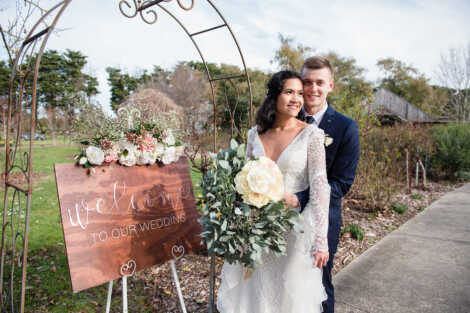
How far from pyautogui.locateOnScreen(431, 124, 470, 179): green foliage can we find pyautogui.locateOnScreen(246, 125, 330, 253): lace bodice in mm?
8943

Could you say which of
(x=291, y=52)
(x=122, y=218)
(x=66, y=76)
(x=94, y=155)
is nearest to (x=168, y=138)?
(x=94, y=155)

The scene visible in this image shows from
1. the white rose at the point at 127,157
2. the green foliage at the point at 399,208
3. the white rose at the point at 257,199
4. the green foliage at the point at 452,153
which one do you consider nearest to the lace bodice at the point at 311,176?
the white rose at the point at 257,199

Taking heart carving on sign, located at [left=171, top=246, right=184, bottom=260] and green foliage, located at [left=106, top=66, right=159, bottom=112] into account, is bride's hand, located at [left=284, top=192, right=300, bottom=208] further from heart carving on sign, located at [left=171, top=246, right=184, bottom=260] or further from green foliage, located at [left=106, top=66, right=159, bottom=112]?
green foliage, located at [left=106, top=66, right=159, bottom=112]

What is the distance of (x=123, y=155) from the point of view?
2164 mm

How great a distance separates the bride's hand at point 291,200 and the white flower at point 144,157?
3.76 feet

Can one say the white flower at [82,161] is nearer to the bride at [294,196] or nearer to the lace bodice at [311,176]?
the bride at [294,196]

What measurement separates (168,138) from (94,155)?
0.59 m

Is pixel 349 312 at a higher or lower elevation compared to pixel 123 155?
lower

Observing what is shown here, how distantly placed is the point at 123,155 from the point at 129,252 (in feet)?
2.40

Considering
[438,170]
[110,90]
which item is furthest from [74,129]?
[110,90]

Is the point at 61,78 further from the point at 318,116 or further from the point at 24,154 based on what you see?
the point at 318,116

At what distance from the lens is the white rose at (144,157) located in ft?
7.33

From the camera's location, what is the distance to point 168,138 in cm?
237

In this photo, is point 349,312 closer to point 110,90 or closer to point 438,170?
point 438,170
